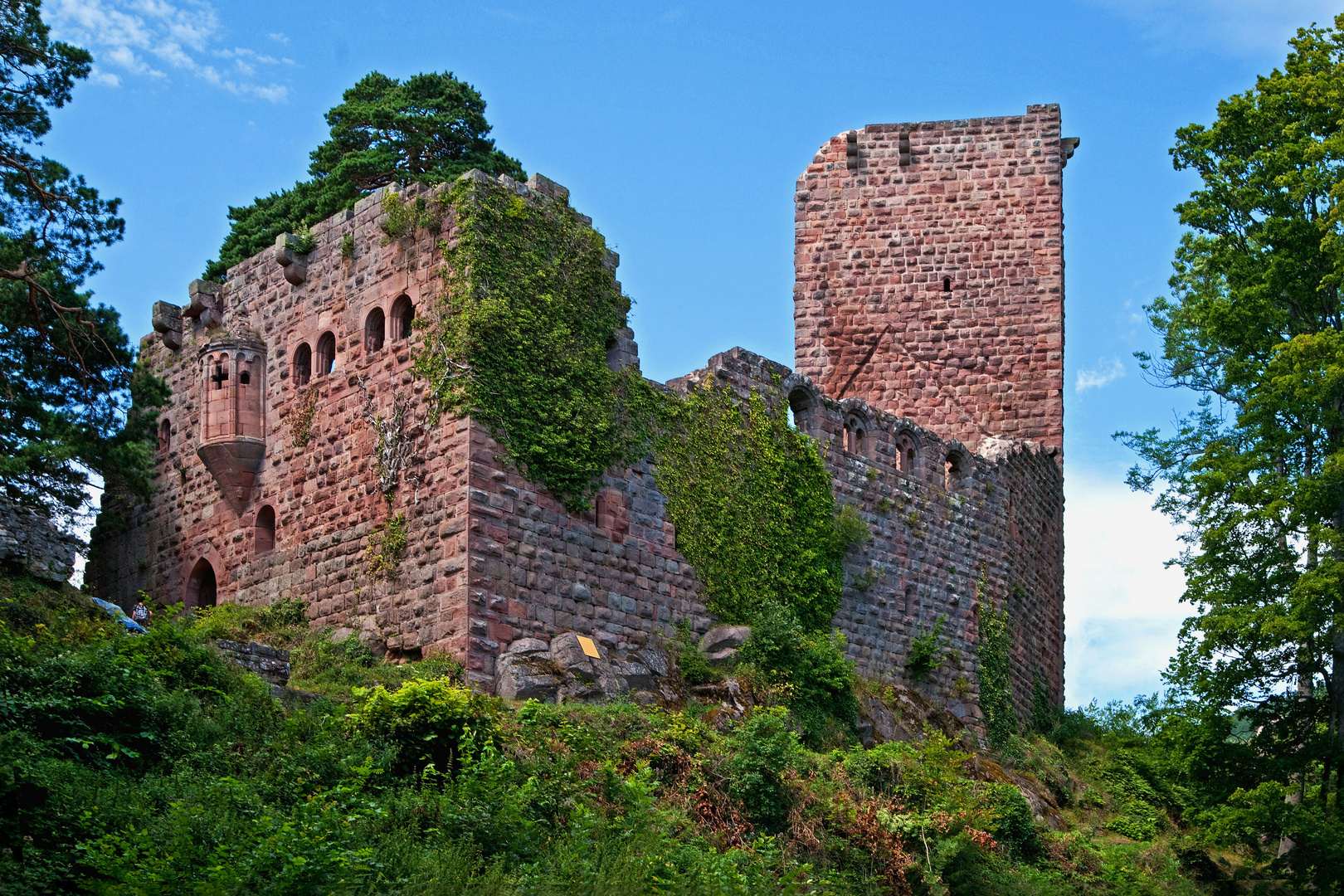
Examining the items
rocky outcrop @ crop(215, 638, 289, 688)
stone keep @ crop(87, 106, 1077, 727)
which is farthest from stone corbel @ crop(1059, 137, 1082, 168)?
→ rocky outcrop @ crop(215, 638, 289, 688)

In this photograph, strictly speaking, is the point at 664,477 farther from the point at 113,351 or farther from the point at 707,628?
the point at 113,351

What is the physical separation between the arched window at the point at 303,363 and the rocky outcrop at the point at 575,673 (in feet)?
18.1

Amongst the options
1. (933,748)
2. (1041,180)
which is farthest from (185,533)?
(1041,180)

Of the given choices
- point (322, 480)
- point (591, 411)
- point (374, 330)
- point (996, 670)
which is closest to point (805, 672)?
point (591, 411)

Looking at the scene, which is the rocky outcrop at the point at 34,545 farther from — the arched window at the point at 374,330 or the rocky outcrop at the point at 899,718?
the rocky outcrop at the point at 899,718

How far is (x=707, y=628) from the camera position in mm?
21547

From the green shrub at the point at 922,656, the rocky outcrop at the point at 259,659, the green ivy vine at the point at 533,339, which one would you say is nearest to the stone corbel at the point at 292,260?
the green ivy vine at the point at 533,339

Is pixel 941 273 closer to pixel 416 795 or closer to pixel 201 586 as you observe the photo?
pixel 201 586

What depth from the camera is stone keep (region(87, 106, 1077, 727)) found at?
768 inches

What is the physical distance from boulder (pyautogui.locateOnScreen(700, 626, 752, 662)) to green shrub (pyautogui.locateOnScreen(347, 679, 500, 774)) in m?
6.00

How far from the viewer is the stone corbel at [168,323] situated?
24.4 meters

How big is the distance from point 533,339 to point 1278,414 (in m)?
9.51

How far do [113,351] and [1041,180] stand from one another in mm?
16767

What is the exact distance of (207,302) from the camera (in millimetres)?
24000
